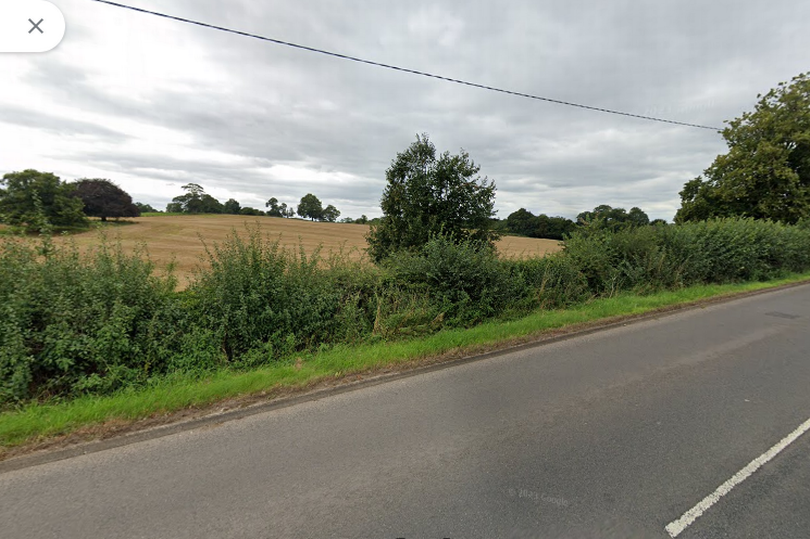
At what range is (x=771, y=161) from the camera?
19156mm

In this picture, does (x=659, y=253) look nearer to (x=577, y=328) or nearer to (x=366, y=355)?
(x=577, y=328)

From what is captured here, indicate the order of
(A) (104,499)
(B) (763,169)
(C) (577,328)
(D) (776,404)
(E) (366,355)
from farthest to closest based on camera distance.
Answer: (B) (763,169), (C) (577,328), (E) (366,355), (D) (776,404), (A) (104,499)

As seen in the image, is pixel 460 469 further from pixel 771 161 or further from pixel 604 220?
pixel 771 161

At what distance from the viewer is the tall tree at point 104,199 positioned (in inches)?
1129

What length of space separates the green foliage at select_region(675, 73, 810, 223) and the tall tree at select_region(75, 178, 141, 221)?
50175 mm

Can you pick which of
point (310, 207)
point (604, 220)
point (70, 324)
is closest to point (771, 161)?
point (604, 220)

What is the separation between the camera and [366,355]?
4.56 m

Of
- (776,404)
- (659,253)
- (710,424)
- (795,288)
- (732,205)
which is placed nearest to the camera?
(710,424)

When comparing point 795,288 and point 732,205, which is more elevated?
point 732,205

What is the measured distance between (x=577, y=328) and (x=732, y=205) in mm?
25364

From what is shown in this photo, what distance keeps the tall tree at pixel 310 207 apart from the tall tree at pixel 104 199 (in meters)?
51.2

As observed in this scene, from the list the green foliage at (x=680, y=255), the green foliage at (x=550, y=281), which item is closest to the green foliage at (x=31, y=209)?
the green foliage at (x=550, y=281)

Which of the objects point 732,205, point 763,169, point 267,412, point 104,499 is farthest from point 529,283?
point 732,205

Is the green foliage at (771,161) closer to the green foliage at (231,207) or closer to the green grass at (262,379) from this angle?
the green grass at (262,379)
